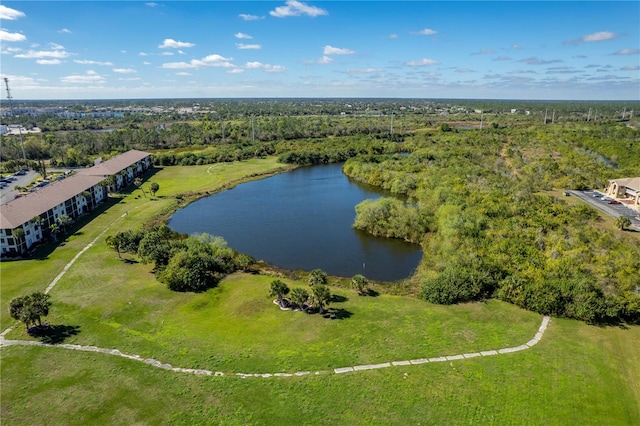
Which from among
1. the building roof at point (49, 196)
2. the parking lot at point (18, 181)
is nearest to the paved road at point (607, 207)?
the building roof at point (49, 196)

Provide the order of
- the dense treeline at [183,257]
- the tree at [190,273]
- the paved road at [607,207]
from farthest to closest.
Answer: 1. the paved road at [607,207]
2. the dense treeline at [183,257]
3. the tree at [190,273]

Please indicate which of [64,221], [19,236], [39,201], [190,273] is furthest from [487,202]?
[39,201]

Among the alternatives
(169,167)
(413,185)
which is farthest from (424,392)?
(169,167)

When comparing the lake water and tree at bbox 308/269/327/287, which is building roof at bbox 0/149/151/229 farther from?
tree at bbox 308/269/327/287

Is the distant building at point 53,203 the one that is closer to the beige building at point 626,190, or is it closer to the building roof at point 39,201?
the building roof at point 39,201

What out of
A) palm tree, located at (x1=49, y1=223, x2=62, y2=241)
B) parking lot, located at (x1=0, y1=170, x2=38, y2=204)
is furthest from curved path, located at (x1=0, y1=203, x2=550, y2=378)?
parking lot, located at (x1=0, y1=170, x2=38, y2=204)

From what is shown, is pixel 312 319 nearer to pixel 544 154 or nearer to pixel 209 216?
pixel 209 216
